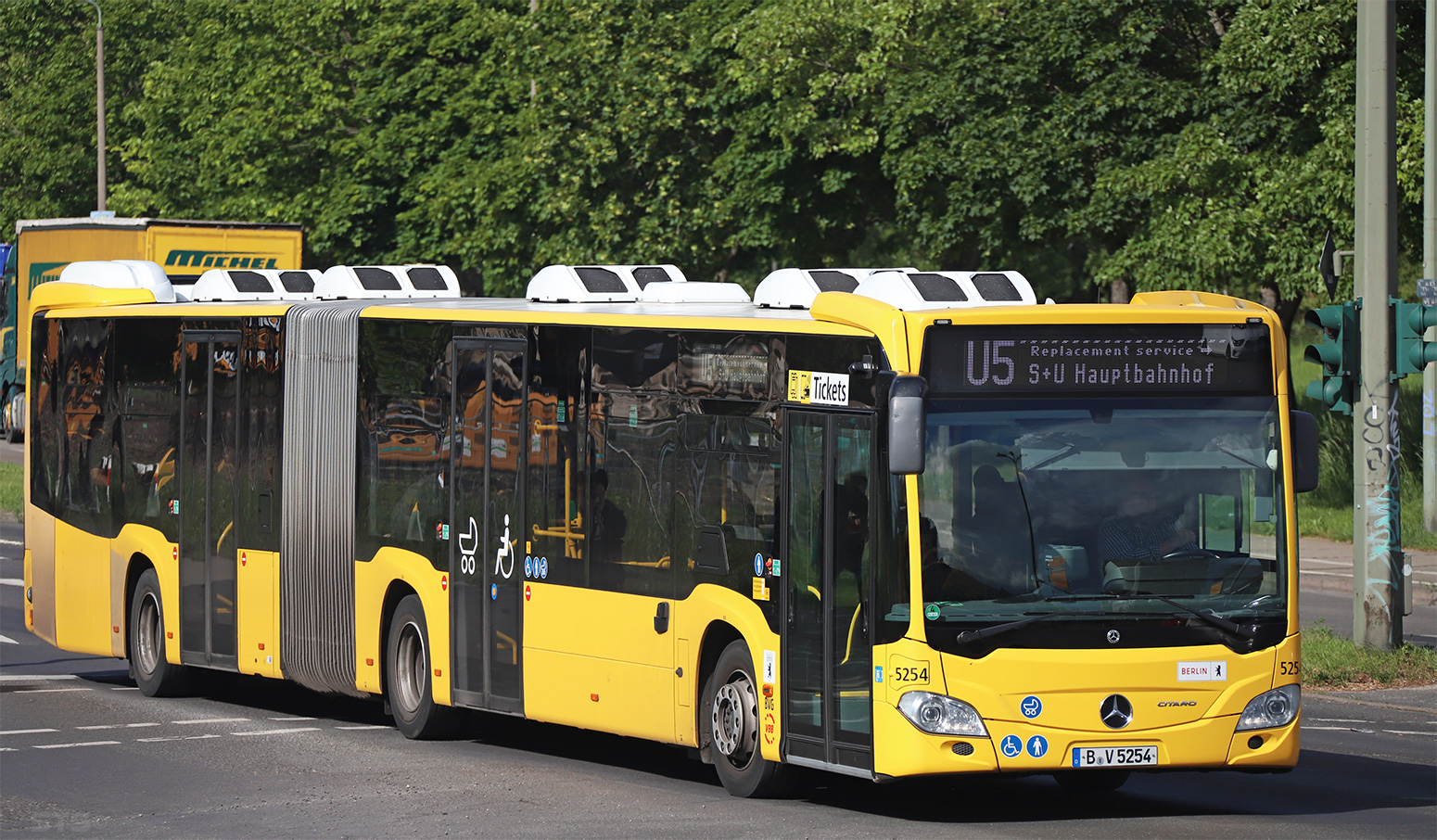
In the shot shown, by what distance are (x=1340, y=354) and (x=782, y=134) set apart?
65.8ft

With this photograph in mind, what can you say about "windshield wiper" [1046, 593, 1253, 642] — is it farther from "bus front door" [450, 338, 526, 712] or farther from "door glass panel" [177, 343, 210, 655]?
"door glass panel" [177, 343, 210, 655]

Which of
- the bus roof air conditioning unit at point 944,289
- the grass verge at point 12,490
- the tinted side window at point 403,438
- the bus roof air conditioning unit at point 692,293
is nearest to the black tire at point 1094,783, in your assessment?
the bus roof air conditioning unit at point 944,289

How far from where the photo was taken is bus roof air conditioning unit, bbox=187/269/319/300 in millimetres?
17438

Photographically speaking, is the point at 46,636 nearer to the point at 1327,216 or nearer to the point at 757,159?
the point at 1327,216

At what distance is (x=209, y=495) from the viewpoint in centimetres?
1645

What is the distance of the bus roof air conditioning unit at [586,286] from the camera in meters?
13.9

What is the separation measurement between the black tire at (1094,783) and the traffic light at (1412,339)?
593 cm

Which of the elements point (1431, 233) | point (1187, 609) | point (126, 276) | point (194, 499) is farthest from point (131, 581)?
point (1431, 233)

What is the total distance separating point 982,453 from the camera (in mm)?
10148

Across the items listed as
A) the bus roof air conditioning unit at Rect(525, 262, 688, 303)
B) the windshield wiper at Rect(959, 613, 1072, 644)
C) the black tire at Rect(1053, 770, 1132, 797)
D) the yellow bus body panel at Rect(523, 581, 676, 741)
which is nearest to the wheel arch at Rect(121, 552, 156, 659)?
the bus roof air conditioning unit at Rect(525, 262, 688, 303)

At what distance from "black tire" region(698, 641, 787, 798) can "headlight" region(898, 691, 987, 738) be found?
3.90 feet

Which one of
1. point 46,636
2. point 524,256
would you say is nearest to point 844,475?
point 46,636

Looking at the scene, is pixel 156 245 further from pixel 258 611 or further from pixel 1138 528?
pixel 1138 528

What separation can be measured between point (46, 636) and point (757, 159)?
20974mm
